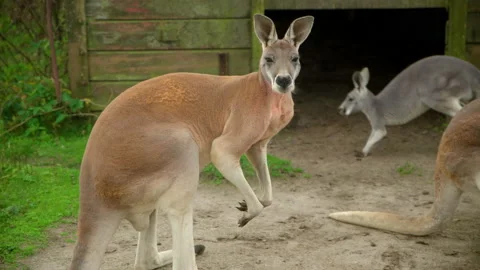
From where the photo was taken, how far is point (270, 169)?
615cm

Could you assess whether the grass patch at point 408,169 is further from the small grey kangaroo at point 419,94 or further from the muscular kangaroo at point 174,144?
the muscular kangaroo at point 174,144

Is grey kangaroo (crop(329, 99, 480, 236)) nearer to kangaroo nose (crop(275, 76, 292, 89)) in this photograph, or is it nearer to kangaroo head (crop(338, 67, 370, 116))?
kangaroo nose (crop(275, 76, 292, 89))

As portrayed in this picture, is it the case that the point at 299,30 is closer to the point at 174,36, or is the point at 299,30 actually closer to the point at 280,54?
the point at 280,54

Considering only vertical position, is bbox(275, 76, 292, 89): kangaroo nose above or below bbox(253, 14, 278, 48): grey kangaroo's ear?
below

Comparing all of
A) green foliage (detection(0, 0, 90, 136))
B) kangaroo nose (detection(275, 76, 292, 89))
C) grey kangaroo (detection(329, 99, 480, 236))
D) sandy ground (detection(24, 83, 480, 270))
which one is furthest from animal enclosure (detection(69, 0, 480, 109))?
kangaroo nose (detection(275, 76, 292, 89))

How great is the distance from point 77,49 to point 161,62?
2.66ft

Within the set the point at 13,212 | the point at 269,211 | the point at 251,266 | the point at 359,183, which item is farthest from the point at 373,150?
the point at 13,212

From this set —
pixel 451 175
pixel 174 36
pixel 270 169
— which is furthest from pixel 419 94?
pixel 451 175

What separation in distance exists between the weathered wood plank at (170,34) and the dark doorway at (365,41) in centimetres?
181

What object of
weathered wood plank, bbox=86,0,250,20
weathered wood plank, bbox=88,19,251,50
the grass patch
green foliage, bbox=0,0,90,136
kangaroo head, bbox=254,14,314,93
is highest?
kangaroo head, bbox=254,14,314,93

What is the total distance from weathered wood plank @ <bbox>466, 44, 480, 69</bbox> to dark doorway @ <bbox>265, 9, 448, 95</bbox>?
5.38ft

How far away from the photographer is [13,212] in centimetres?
495

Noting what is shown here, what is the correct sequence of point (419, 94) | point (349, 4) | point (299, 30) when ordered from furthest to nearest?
point (349, 4) → point (419, 94) → point (299, 30)

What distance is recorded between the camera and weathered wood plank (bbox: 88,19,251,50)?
23.2 ft
